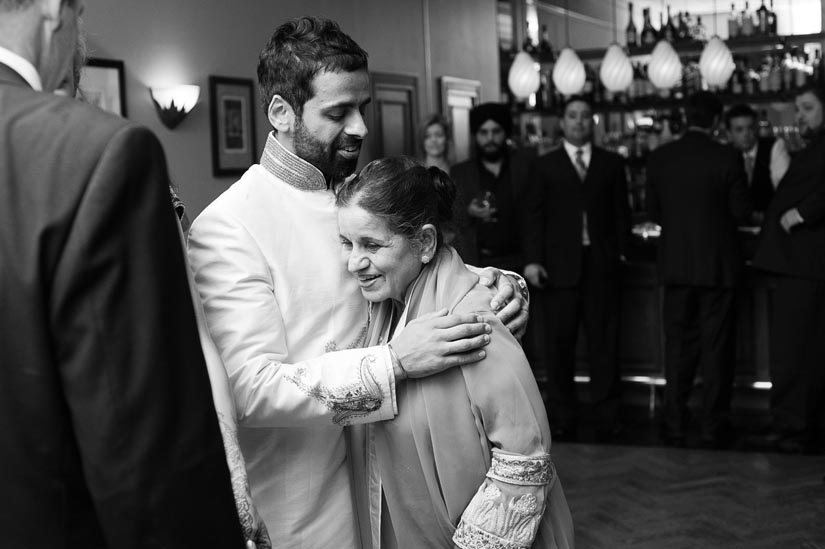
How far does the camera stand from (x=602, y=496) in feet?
15.6

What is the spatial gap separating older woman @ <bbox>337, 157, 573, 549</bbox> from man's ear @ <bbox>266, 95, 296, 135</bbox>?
0.16 meters

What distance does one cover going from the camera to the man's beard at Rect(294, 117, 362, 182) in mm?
1855

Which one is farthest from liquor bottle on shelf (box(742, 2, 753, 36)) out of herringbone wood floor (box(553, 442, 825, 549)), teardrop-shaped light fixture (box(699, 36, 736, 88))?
herringbone wood floor (box(553, 442, 825, 549))

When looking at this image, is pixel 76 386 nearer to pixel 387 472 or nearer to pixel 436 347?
pixel 436 347

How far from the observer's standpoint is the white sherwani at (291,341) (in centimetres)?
169

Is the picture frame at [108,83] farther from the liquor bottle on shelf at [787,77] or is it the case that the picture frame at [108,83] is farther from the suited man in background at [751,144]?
the liquor bottle on shelf at [787,77]

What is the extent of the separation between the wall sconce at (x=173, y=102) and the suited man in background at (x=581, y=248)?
7.08 ft

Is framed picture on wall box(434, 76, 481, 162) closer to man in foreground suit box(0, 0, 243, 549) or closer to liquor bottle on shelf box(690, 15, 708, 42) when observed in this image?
liquor bottle on shelf box(690, 15, 708, 42)

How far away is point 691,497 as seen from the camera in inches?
185

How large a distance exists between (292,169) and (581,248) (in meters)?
4.27

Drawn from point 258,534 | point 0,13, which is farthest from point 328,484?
point 0,13

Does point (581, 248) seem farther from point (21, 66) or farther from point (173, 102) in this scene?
point (21, 66)

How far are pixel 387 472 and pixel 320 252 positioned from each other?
1.40ft

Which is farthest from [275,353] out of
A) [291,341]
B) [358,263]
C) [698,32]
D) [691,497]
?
[698,32]
